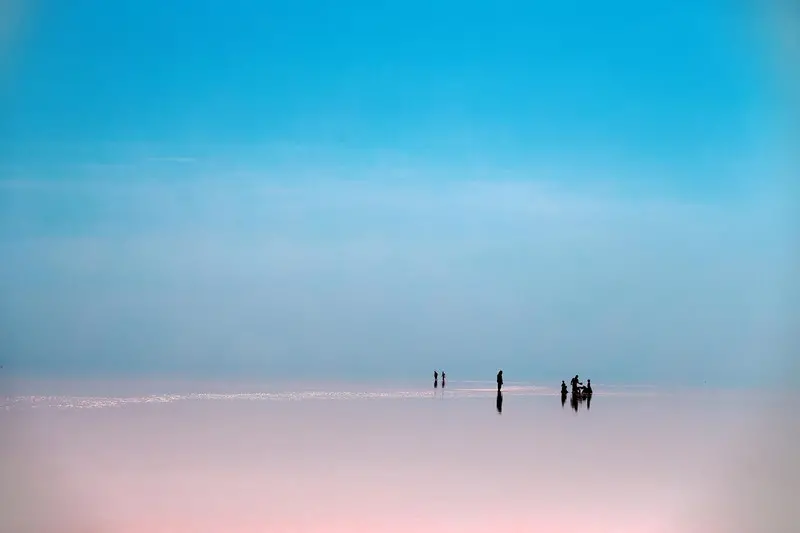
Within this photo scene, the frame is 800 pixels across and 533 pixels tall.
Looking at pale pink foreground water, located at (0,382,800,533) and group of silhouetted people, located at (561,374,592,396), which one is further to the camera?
group of silhouetted people, located at (561,374,592,396)

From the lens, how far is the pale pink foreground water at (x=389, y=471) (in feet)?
52.9

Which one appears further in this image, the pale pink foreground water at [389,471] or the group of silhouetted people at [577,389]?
the group of silhouetted people at [577,389]

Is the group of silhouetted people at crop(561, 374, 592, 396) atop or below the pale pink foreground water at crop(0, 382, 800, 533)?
atop

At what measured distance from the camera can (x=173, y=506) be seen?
16922 mm

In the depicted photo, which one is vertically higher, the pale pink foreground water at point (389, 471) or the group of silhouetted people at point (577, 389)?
the group of silhouetted people at point (577, 389)

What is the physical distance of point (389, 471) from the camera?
19844 mm

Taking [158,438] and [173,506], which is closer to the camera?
[173,506]

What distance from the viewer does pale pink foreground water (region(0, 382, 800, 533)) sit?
52.9 feet

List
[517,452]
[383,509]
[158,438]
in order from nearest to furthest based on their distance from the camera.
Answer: [383,509], [517,452], [158,438]

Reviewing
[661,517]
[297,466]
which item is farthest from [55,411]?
[661,517]

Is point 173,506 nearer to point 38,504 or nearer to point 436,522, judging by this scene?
point 38,504

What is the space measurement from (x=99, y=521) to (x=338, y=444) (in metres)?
8.74

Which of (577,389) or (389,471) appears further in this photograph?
(577,389)

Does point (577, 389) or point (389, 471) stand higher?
point (577, 389)
